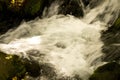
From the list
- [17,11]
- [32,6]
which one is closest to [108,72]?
[32,6]

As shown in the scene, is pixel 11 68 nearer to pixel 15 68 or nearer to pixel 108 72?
pixel 15 68

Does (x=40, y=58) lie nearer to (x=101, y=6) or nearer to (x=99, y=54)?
(x=99, y=54)

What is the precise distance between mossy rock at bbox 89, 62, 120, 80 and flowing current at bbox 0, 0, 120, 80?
491 millimetres

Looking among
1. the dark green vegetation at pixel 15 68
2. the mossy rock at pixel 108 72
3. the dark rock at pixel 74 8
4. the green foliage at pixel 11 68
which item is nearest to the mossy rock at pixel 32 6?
the dark rock at pixel 74 8

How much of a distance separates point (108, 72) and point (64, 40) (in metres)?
2.82

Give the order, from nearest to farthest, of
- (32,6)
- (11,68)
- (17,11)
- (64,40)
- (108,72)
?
(108,72), (11,68), (64,40), (32,6), (17,11)

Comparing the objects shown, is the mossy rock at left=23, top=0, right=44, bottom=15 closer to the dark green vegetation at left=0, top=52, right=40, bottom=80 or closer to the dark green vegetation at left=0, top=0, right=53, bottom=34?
the dark green vegetation at left=0, top=0, right=53, bottom=34

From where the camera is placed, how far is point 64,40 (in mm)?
8766

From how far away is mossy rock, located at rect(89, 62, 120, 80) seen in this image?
20.0 ft

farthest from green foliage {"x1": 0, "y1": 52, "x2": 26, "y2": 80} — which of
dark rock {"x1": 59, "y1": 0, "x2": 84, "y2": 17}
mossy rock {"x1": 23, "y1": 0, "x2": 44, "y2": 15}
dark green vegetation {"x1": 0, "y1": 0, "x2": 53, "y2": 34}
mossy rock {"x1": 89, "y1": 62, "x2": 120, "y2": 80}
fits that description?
dark rock {"x1": 59, "y1": 0, "x2": 84, "y2": 17}

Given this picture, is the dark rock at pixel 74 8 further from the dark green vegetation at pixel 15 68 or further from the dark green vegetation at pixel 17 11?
the dark green vegetation at pixel 15 68

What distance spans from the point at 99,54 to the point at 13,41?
301 cm

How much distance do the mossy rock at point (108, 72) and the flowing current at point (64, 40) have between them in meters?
0.49

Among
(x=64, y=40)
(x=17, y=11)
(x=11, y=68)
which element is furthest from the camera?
(x=17, y=11)
